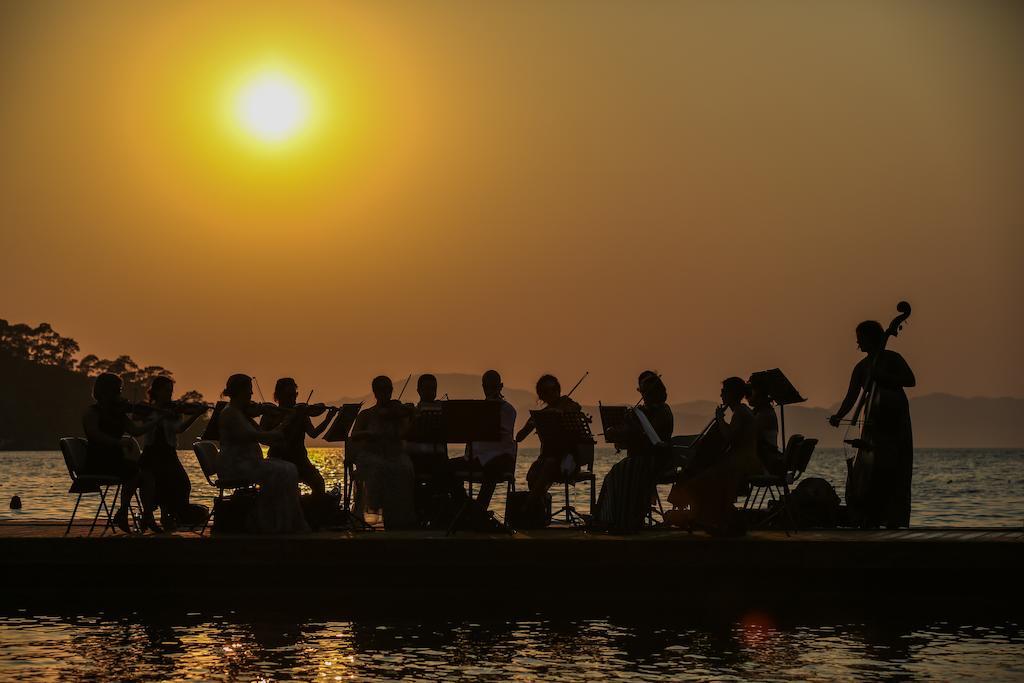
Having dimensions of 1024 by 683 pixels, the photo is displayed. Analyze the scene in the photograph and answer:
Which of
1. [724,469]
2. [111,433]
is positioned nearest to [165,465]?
[111,433]

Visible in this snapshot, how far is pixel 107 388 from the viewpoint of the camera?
571 inches

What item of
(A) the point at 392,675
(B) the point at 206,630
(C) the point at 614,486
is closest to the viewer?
(A) the point at 392,675

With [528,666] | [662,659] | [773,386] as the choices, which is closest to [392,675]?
[528,666]

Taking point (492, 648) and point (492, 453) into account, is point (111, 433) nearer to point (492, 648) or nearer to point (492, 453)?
point (492, 453)

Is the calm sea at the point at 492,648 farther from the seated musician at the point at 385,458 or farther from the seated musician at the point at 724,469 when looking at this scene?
A: the seated musician at the point at 385,458

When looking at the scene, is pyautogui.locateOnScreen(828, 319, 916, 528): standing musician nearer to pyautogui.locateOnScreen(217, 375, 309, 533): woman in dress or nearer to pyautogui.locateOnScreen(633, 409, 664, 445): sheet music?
pyautogui.locateOnScreen(633, 409, 664, 445): sheet music

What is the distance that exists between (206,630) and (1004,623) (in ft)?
21.5

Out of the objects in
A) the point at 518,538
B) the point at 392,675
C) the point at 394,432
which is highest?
the point at 394,432

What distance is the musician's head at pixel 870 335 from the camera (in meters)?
15.4

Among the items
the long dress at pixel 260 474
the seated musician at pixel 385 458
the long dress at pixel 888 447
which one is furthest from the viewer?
the long dress at pixel 888 447

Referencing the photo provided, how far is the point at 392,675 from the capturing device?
10.2 meters

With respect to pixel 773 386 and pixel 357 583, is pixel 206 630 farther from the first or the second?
pixel 773 386

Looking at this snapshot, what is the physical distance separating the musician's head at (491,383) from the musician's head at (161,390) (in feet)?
10.4

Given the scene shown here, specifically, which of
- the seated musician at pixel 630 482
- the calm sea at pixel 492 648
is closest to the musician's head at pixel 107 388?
the calm sea at pixel 492 648
